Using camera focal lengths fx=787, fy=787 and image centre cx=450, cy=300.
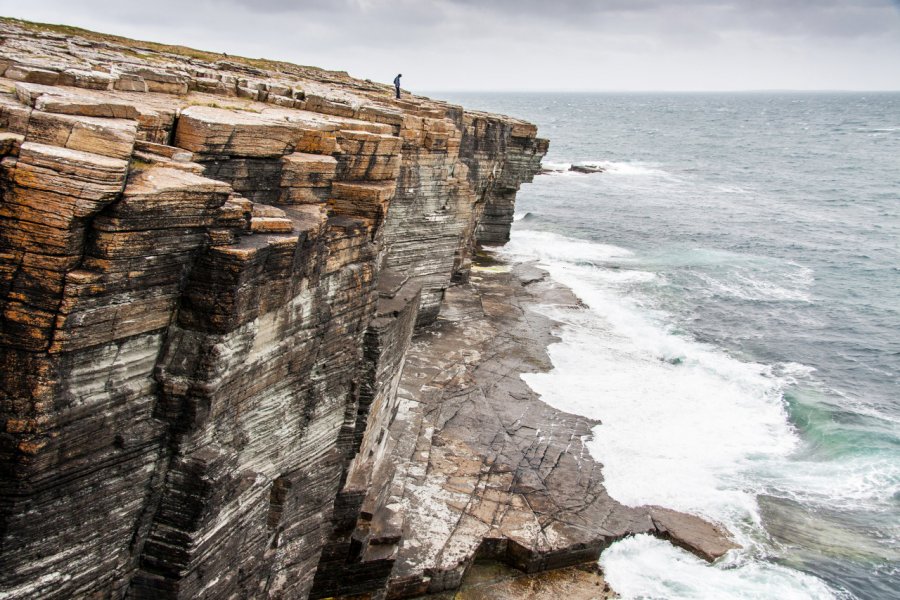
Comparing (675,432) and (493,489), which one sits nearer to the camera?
(493,489)

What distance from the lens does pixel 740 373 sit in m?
39.3

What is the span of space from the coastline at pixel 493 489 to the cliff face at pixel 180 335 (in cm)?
456

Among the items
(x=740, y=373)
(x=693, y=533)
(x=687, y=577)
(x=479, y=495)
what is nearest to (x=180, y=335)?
(x=479, y=495)

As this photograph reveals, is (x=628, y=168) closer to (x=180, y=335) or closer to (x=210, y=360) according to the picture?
(x=210, y=360)

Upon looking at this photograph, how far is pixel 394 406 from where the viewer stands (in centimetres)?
2325

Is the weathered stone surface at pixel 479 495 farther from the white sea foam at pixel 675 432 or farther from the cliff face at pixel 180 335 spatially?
the cliff face at pixel 180 335

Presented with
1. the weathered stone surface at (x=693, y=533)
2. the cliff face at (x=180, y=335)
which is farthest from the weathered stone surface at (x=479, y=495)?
the cliff face at (x=180, y=335)

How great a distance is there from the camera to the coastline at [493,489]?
881 inches

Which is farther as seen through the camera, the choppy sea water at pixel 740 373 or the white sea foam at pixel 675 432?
the choppy sea water at pixel 740 373

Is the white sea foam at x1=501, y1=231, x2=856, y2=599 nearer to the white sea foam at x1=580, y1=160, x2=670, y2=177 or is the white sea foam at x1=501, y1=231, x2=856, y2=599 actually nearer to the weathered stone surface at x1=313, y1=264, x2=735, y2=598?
the weathered stone surface at x1=313, y1=264, x2=735, y2=598

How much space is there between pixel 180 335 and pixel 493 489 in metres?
16.2

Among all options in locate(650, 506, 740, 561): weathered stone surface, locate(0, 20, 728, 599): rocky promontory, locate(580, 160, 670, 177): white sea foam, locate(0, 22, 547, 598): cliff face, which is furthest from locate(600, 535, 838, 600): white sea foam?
locate(580, 160, 670, 177): white sea foam

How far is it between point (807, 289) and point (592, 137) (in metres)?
120

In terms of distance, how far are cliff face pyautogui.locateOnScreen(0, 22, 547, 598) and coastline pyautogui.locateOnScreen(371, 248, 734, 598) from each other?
4.56 metres
